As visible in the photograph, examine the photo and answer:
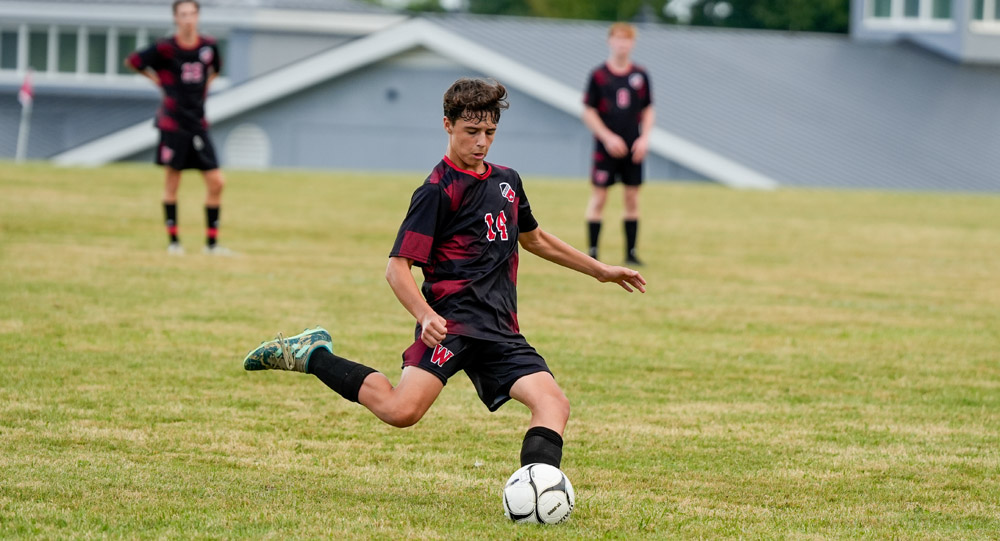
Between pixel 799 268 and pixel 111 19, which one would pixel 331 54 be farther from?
pixel 799 268

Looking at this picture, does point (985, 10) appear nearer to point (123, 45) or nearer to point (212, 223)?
point (123, 45)

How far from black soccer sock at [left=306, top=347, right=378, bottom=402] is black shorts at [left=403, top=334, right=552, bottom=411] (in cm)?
23

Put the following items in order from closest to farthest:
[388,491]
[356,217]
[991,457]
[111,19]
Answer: [388,491]
[991,457]
[356,217]
[111,19]

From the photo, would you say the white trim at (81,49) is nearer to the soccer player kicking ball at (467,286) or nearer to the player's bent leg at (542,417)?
the soccer player kicking ball at (467,286)

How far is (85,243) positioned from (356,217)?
5.24 meters

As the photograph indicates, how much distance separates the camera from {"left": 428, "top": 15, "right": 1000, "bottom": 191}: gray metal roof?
37312mm

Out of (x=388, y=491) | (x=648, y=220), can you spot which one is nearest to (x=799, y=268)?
(x=648, y=220)

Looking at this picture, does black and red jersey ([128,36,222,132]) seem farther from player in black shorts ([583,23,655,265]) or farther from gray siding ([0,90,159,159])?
gray siding ([0,90,159,159])

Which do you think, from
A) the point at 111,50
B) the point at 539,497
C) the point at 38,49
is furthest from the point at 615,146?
the point at 38,49

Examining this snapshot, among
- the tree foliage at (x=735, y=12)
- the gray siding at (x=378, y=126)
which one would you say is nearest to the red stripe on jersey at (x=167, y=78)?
the gray siding at (x=378, y=126)

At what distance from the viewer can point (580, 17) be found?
6694 cm

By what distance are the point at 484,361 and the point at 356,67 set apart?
36.8 m

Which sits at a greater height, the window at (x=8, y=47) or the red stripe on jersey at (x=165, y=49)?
the red stripe on jersey at (x=165, y=49)

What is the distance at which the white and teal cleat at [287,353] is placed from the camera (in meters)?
5.46
